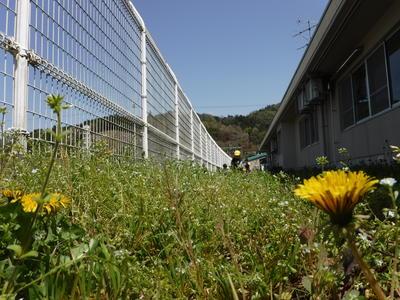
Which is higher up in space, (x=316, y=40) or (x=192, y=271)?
(x=316, y=40)

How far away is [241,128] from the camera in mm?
84625

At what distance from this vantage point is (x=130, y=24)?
295 inches

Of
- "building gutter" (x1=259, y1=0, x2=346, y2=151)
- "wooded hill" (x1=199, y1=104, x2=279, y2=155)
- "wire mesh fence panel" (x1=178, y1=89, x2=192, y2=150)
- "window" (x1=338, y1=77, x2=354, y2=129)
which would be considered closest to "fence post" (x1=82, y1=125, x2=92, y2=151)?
"building gutter" (x1=259, y1=0, x2=346, y2=151)

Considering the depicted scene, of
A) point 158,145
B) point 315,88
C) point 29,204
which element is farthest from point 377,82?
point 29,204

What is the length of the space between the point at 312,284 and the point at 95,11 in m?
4.98

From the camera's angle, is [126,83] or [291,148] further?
[291,148]

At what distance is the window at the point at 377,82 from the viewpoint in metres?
7.91

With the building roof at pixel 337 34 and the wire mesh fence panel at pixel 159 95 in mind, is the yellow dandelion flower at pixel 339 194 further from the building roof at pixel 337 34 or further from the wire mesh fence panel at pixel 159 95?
the wire mesh fence panel at pixel 159 95

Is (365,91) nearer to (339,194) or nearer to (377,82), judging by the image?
(377,82)

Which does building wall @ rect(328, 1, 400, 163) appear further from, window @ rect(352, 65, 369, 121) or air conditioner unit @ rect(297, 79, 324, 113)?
air conditioner unit @ rect(297, 79, 324, 113)

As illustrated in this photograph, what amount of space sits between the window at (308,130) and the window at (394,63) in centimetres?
710

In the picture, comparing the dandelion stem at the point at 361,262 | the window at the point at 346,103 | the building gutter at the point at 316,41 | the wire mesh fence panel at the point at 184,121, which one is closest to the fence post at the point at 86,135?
the building gutter at the point at 316,41

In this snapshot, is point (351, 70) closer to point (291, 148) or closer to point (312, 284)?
point (312, 284)

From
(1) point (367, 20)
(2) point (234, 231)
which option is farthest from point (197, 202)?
(1) point (367, 20)
